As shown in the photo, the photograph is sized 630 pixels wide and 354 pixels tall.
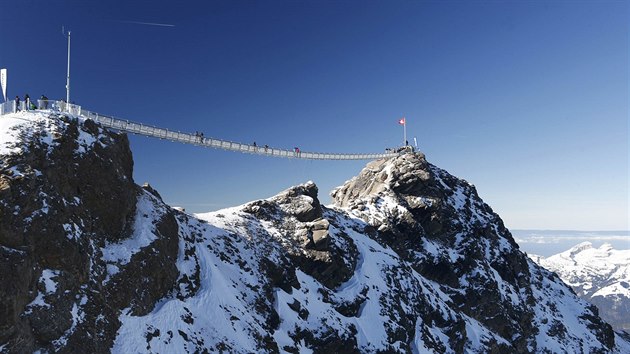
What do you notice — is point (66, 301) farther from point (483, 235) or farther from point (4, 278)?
point (483, 235)

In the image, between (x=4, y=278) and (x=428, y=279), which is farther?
(x=428, y=279)

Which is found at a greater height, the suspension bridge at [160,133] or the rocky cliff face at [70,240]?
the suspension bridge at [160,133]

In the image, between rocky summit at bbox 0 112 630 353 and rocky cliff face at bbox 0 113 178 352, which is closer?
rocky cliff face at bbox 0 113 178 352

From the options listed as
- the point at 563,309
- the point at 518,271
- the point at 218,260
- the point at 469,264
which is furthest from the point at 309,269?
the point at 563,309

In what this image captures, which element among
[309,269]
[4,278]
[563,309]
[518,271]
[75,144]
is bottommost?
[563,309]

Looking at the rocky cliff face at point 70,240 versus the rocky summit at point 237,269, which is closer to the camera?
the rocky cliff face at point 70,240

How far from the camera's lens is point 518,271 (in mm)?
89688

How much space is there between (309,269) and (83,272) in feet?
95.6

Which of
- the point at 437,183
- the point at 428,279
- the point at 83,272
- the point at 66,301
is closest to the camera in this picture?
the point at 66,301

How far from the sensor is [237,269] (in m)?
43.5

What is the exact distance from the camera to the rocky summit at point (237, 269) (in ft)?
83.9

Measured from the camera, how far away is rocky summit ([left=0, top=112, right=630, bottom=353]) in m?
25.6

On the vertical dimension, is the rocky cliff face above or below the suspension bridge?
below

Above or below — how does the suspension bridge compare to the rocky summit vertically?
above
